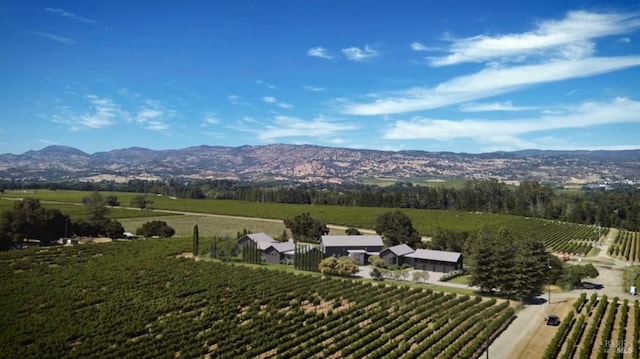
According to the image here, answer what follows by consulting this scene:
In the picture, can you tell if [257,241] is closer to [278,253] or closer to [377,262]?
[278,253]

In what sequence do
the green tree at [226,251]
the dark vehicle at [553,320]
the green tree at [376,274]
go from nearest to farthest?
the dark vehicle at [553,320], the green tree at [376,274], the green tree at [226,251]

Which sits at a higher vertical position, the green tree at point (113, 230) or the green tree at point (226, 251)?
the green tree at point (113, 230)

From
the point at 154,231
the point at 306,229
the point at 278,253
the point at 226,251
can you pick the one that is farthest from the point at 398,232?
the point at 154,231

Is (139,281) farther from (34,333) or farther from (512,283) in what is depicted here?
(512,283)

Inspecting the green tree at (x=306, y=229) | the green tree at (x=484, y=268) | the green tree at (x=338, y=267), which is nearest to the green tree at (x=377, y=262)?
the green tree at (x=338, y=267)

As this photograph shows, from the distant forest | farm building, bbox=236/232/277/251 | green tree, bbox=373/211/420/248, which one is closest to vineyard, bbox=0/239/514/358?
farm building, bbox=236/232/277/251

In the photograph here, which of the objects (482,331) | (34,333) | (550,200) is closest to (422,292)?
(482,331)

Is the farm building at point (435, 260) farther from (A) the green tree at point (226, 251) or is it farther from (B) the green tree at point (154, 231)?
(B) the green tree at point (154, 231)

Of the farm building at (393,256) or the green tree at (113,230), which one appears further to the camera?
the green tree at (113,230)
